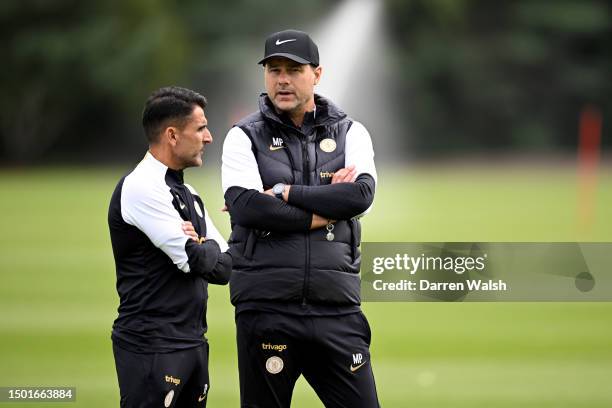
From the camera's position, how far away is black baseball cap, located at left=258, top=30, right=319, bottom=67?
5879mm

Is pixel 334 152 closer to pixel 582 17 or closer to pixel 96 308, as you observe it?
pixel 96 308

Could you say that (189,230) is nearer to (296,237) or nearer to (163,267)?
(163,267)

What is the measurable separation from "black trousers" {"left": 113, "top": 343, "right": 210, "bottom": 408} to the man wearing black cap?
1.32ft

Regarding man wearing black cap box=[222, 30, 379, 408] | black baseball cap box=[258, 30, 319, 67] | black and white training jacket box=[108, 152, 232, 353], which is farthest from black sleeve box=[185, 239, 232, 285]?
black baseball cap box=[258, 30, 319, 67]

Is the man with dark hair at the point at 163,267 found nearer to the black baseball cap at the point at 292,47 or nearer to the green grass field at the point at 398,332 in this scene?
the black baseball cap at the point at 292,47

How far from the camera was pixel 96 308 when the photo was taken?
12.8 meters

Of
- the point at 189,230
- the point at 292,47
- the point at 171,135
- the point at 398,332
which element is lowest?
the point at 189,230

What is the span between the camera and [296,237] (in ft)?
19.1

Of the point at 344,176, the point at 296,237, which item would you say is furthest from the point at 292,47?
the point at 296,237

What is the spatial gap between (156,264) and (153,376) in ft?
1.78

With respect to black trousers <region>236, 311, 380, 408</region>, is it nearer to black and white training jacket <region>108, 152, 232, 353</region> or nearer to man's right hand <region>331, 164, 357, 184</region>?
black and white training jacket <region>108, 152, 232, 353</region>

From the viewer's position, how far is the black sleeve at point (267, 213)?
5.73 meters

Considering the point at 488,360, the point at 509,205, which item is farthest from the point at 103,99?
the point at 488,360

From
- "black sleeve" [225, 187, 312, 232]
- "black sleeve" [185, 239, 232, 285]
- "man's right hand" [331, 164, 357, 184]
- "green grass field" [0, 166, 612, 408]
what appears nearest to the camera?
"black sleeve" [185, 239, 232, 285]
